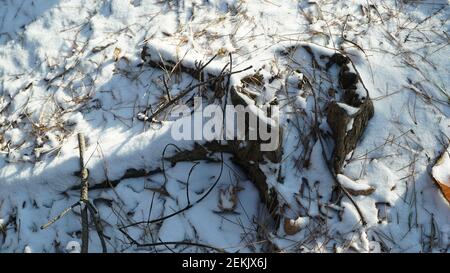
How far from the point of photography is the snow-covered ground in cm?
248

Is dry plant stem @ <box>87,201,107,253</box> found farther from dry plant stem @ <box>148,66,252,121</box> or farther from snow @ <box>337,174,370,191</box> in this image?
snow @ <box>337,174,370,191</box>

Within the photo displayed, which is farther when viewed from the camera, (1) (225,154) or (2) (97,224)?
(1) (225,154)

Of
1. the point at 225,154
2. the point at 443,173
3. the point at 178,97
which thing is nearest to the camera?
the point at 443,173

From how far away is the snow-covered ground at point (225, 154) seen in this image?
2.48 meters

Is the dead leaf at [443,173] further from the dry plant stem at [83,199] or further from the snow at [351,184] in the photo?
the dry plant stem at [83,199]

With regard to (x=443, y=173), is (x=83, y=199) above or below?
below

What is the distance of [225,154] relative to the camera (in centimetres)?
268

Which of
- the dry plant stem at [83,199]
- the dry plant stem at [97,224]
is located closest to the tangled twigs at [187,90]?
the dry plant stem at [83,199]

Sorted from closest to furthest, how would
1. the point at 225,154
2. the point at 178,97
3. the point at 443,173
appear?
the point at 443,173, the point at 225,154, the point at 178,97

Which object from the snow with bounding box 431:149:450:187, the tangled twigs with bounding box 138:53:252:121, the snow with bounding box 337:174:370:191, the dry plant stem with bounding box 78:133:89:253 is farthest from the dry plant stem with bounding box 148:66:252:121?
the snow with bounding box 431:149:450:187

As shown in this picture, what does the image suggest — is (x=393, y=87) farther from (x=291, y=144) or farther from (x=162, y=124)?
(x=162, y=124)

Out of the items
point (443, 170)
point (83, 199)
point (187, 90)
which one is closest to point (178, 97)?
point (187, 90)

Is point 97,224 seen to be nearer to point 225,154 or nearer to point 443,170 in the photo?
point 225,154
